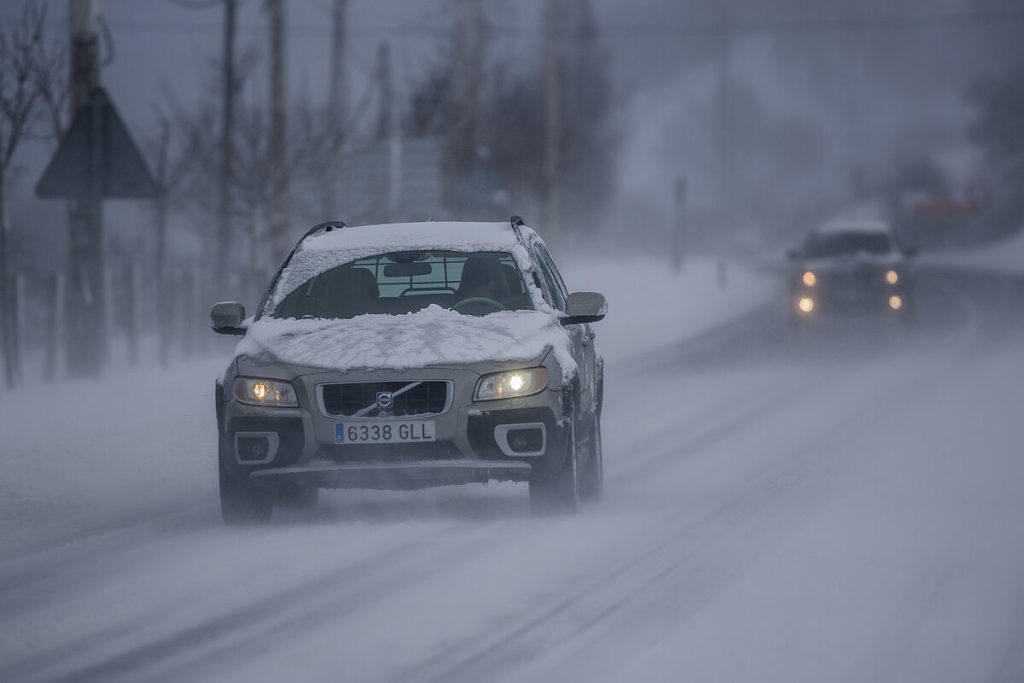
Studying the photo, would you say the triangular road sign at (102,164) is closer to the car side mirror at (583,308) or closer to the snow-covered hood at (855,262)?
the car side mirror at (583,308)

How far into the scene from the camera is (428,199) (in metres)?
32.2

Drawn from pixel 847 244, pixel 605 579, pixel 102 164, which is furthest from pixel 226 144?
pixel 605 579

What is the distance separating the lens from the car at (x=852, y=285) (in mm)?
26500

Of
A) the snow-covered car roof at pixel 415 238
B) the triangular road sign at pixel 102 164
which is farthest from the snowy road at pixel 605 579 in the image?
the triangular road sign at pixel 102 164

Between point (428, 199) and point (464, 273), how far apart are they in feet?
72.0

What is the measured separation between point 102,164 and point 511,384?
672cm

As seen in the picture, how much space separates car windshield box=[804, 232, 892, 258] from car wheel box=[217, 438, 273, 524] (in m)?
18.7

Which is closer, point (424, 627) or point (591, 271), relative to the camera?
point (424, 627)

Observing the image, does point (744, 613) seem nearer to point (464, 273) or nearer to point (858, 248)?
point (464, 273)

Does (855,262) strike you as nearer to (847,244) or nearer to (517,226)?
(847,244)

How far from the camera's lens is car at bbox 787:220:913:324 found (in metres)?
26.5

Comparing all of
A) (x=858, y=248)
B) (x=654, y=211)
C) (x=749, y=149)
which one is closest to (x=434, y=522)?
(x=858, y=248)

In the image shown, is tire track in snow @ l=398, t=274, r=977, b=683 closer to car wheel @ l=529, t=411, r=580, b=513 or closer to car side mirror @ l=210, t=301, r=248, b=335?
car wheel @ l=529, t=411, r=580, b=513

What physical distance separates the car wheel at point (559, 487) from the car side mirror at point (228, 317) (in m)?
1.96
